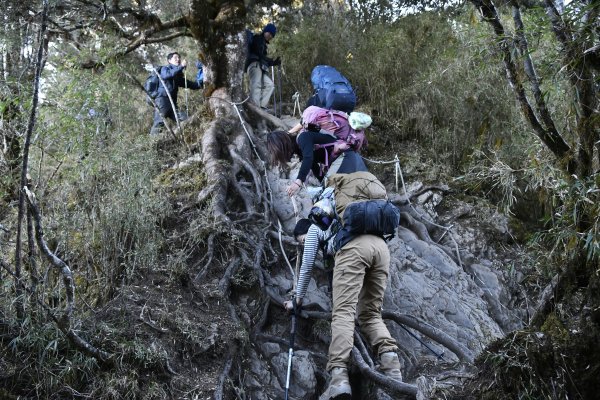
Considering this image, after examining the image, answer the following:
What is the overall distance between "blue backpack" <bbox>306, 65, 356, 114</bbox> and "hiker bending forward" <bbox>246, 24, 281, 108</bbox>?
11.4 ft

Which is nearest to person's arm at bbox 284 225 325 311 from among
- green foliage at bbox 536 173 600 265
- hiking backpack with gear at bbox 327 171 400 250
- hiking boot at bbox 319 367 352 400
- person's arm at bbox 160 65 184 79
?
hiking backpack with gear at bbox 327 171 400 250

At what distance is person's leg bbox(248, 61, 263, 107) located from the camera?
10.1 meters

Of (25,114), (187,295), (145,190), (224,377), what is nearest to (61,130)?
(25,114)

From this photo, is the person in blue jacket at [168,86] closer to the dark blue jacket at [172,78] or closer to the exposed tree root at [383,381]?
the dark blue jacket at [172,78]

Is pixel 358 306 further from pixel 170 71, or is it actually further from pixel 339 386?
pixel 170 71

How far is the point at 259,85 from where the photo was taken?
10227 millimetres

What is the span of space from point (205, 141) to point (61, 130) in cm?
314

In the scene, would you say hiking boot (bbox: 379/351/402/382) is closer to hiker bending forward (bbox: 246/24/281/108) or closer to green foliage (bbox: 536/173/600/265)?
green foliage (bbox: 536/173/600/265)

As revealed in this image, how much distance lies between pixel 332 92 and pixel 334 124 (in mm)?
568

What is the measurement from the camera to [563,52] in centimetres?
390

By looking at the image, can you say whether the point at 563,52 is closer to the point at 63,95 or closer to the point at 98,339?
the point at 98,339

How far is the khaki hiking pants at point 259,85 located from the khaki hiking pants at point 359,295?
5388 millimetres

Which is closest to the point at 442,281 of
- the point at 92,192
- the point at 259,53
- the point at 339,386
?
the point at 339,386

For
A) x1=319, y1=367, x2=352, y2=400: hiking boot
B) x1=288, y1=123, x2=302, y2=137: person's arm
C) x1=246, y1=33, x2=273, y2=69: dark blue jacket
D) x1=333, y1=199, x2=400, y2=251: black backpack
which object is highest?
x1=246, y1=33, x2=273, y2=69: dark blue jacket
